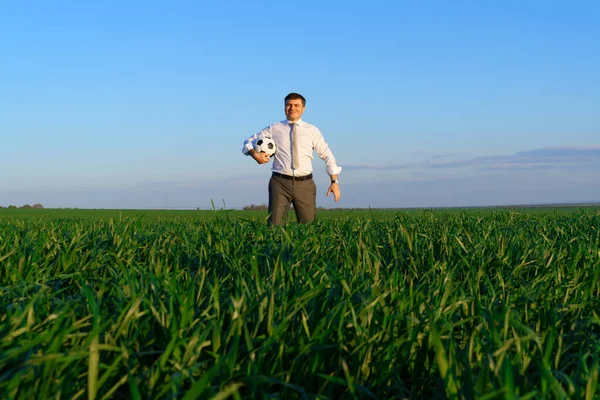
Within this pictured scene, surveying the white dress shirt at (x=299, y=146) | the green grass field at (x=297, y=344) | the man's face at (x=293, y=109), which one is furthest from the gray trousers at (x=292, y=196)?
the green grass field at (x=297, y=344)

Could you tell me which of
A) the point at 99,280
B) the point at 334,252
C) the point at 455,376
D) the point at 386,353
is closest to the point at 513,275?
the point at 334,252

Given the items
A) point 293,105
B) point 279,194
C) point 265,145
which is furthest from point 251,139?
point 279,194

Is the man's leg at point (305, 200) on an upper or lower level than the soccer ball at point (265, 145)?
lower

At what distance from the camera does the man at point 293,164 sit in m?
8.90

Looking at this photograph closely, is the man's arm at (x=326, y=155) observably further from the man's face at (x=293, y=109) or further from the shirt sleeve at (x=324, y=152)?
the man's face at (x=293, y=109)

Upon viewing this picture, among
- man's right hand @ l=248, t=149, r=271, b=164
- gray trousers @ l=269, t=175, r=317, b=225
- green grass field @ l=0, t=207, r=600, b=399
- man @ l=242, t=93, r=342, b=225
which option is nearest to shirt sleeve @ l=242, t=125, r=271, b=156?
man @ l=242, t=93, r=342, b=225

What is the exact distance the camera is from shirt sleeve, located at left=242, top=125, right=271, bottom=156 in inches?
345

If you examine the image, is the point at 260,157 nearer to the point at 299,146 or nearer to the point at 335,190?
the point at 299,146

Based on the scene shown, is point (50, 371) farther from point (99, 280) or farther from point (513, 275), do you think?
point (513, 275)

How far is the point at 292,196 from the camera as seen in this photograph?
8.94m

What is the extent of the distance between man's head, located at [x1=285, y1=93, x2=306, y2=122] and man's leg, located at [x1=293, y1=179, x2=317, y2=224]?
1068 millimetres

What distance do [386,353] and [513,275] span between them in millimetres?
2148

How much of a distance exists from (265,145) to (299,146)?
0.60 metres

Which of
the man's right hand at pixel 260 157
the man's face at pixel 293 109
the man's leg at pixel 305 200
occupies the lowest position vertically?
the man's leg at pixel 305 200
